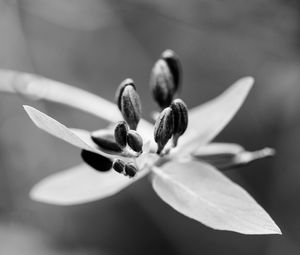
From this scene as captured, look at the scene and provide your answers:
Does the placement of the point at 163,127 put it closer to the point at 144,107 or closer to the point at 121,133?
the point at 121,133

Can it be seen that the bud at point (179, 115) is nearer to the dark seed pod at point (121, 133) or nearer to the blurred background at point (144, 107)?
the dark seed pod at point (121, 133)

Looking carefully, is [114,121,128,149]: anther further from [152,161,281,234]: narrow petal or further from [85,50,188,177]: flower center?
[152,161,281,234]: narrow petal

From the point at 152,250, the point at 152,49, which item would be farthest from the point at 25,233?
the point at 152,49

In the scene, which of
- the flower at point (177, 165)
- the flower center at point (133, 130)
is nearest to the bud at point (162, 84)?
the flower at point (177, 165)

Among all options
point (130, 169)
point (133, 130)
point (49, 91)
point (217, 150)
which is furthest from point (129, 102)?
point (49, 91)

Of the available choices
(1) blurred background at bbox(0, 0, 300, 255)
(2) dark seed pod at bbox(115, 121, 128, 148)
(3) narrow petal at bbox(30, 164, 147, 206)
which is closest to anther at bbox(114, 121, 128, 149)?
(2) dark seed pod at bbox(115, 121, 128, 148)
